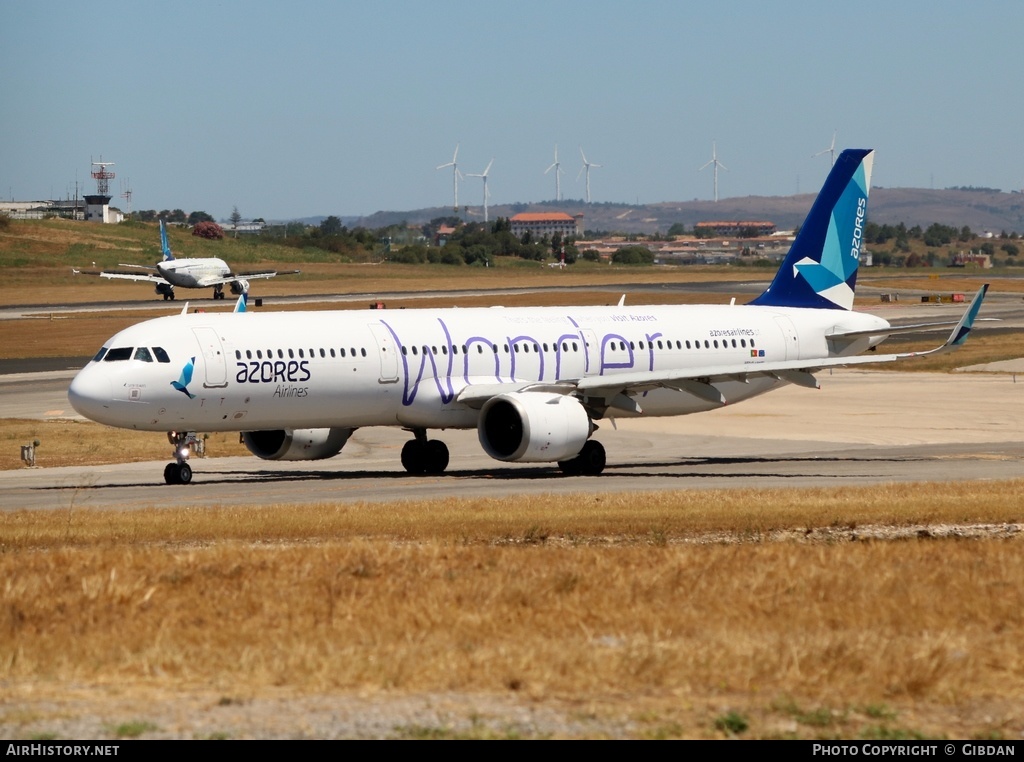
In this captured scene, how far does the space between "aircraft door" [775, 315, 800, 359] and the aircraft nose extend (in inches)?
807

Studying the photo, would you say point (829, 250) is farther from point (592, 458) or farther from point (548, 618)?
point (548, 618)

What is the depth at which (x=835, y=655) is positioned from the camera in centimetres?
1373

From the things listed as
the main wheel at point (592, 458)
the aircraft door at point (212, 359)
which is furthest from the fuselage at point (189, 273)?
the aircraft door at point (212, 359)

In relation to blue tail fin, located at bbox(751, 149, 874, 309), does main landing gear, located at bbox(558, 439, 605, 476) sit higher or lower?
lower

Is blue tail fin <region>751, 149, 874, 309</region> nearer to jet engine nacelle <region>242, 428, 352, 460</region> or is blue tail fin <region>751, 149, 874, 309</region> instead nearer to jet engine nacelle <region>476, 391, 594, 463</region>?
jet engine nacelle <region>476, 391, 594, 463</region>

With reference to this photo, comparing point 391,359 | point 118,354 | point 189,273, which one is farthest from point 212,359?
point 189,273

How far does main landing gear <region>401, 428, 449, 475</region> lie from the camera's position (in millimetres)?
41625

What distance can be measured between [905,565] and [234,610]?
7.91m

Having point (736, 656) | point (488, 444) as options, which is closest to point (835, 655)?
point (736, 656)

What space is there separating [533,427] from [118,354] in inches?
386

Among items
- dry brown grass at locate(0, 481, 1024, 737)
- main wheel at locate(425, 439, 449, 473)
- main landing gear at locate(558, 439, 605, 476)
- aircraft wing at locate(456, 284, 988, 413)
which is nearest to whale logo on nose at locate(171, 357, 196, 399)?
aircraft wing at locate(456, 284, 988, 413)
